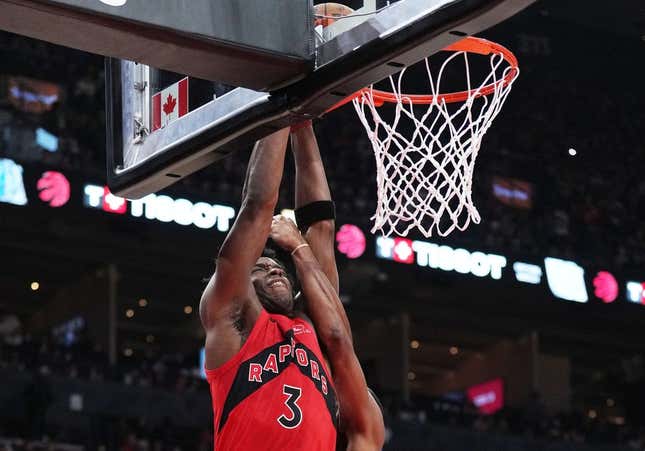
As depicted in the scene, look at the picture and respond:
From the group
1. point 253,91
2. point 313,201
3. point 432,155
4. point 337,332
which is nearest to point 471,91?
point 432,155

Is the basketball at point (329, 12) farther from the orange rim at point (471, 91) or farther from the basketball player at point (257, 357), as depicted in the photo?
the orange rim at point (471, 91)

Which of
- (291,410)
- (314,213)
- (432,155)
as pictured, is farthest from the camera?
(432,155)

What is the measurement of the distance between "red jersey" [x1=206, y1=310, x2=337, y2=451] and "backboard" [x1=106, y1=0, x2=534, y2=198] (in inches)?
25.2

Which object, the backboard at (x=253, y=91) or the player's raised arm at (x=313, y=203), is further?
the player's raised arm at (x=313, y=203)

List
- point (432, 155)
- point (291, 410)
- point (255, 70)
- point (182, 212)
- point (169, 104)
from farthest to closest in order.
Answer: point (182, 212) < point (432, 155) < point (291, 410) < point (169, 104) < point (255, 70)

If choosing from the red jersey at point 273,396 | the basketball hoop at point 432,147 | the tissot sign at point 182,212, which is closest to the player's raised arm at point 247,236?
the red jersey at point 273,396

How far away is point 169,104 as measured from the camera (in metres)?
4.07

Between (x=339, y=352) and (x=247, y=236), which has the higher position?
(x=247, y=236)

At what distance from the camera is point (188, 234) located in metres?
19.6

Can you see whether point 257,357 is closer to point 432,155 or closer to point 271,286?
point 271,286

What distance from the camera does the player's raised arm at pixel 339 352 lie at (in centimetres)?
445

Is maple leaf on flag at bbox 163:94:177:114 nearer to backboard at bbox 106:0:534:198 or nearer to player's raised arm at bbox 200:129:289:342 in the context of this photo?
backboard at bbox 106:0:534:198

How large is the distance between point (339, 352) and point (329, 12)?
128cm

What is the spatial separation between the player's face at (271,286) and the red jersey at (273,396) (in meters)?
0.10
